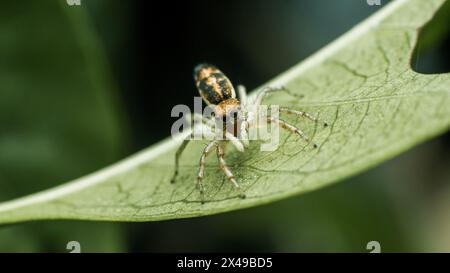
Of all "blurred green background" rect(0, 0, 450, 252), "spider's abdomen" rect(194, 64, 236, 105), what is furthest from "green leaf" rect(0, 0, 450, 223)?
"spider's abdomen" rect(194, 64, 236, 105)

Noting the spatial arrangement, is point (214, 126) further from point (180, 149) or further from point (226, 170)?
point (226, 170)

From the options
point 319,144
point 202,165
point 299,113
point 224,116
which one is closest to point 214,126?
point 224,116

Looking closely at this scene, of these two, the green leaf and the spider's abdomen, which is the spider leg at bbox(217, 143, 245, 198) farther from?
the spider's abdomen

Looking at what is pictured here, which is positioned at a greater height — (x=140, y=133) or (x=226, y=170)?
(x=140, y=133)

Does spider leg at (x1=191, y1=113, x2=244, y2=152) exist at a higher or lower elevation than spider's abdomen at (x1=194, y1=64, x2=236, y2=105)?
lower

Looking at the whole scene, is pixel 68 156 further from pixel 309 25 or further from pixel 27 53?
pixel 309 25

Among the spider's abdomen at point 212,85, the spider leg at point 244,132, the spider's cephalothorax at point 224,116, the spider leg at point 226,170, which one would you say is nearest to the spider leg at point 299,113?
the spider's cephalothorax at point 224,116
